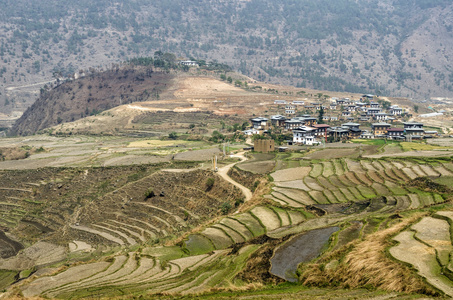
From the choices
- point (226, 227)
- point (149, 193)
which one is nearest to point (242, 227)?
point (226, 227)

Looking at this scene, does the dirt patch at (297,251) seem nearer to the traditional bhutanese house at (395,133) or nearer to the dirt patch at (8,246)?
the dirt patch at (8,246)

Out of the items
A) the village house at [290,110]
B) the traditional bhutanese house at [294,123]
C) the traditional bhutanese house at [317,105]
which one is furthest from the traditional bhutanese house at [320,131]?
the traditional bhutanese house at [317,105]

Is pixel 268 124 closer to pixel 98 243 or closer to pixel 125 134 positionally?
pixel 125 134

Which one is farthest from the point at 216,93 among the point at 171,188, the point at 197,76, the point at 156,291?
the point at 156,291

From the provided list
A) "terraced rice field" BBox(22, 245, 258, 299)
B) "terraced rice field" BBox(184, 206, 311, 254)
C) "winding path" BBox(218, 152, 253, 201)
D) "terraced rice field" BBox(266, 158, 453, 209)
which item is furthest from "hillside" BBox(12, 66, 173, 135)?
"terraced rice field" BBox(22, 245, 258, 299)

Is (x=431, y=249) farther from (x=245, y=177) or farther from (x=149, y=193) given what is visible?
(x=149, y=193)
